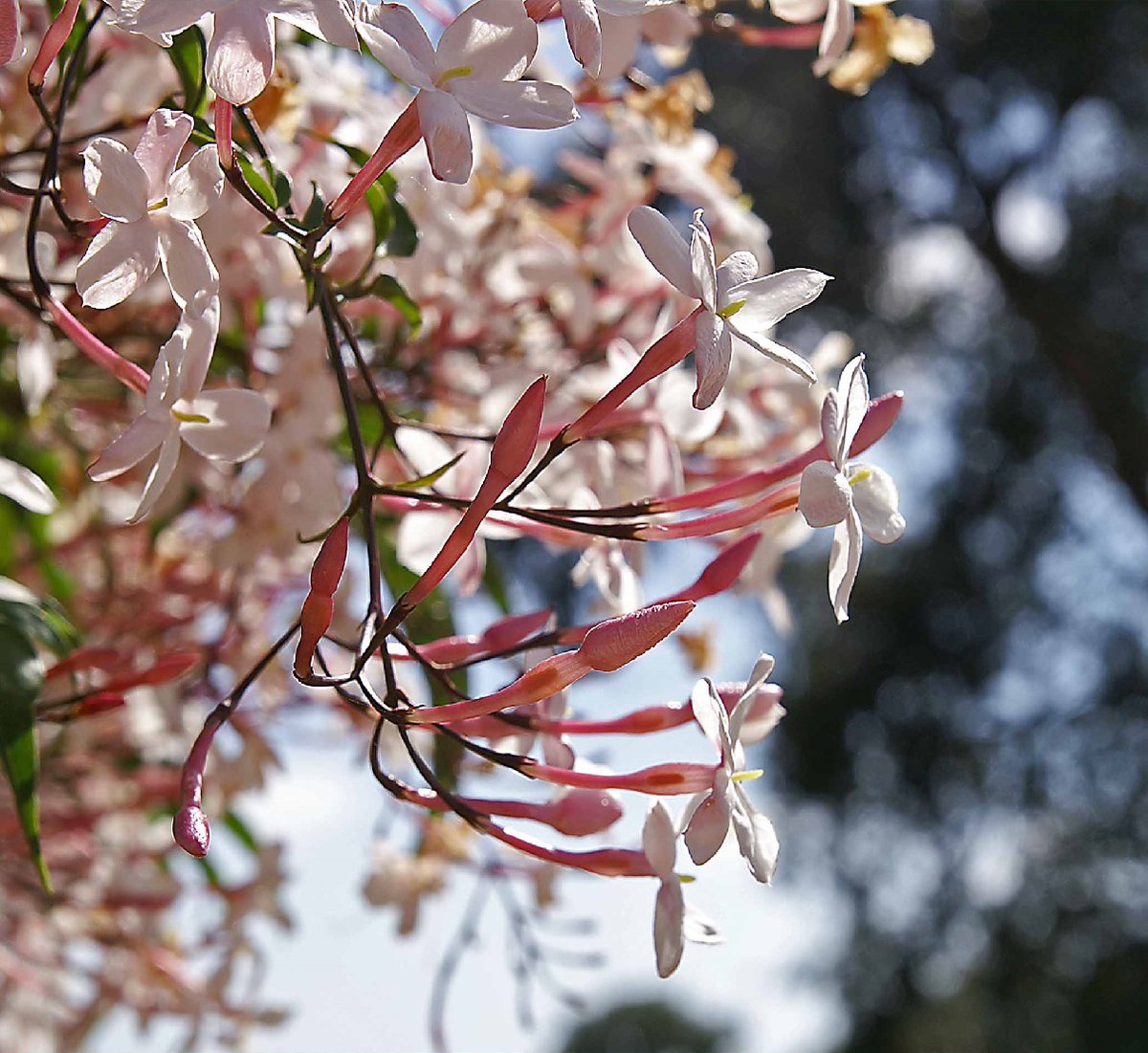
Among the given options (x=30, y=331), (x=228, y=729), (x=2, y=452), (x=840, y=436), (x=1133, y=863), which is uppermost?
(x=840, y=436)

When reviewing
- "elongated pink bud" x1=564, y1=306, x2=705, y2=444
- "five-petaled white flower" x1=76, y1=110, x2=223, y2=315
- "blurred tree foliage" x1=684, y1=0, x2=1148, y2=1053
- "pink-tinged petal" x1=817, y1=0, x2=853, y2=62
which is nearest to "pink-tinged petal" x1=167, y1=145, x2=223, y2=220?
"five-petaled white flower" x1=76, y1=110, x2=223, y2=315

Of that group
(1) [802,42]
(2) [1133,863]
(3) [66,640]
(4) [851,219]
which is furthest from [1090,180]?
(3) [66,640]

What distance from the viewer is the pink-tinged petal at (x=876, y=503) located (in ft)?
1.06

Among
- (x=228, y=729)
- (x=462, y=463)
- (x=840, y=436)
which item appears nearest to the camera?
(x=840, y=436)

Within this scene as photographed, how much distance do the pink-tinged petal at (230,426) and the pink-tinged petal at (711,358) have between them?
0.38 ft

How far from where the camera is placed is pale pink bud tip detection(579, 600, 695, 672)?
0.98ft

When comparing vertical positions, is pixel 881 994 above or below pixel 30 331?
below

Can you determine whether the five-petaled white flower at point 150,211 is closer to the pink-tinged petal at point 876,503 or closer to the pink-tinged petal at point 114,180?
the pink-tinged petal at point 114,180

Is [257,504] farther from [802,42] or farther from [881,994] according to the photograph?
[881,994]

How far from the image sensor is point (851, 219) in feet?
10.6

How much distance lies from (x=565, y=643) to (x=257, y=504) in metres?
0.25

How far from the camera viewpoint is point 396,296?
45 centimetres

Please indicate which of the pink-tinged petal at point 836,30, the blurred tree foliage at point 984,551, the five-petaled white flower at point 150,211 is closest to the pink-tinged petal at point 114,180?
the five-petaled white flower at point 150,211

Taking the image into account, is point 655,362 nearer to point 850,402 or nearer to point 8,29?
point 850,402
